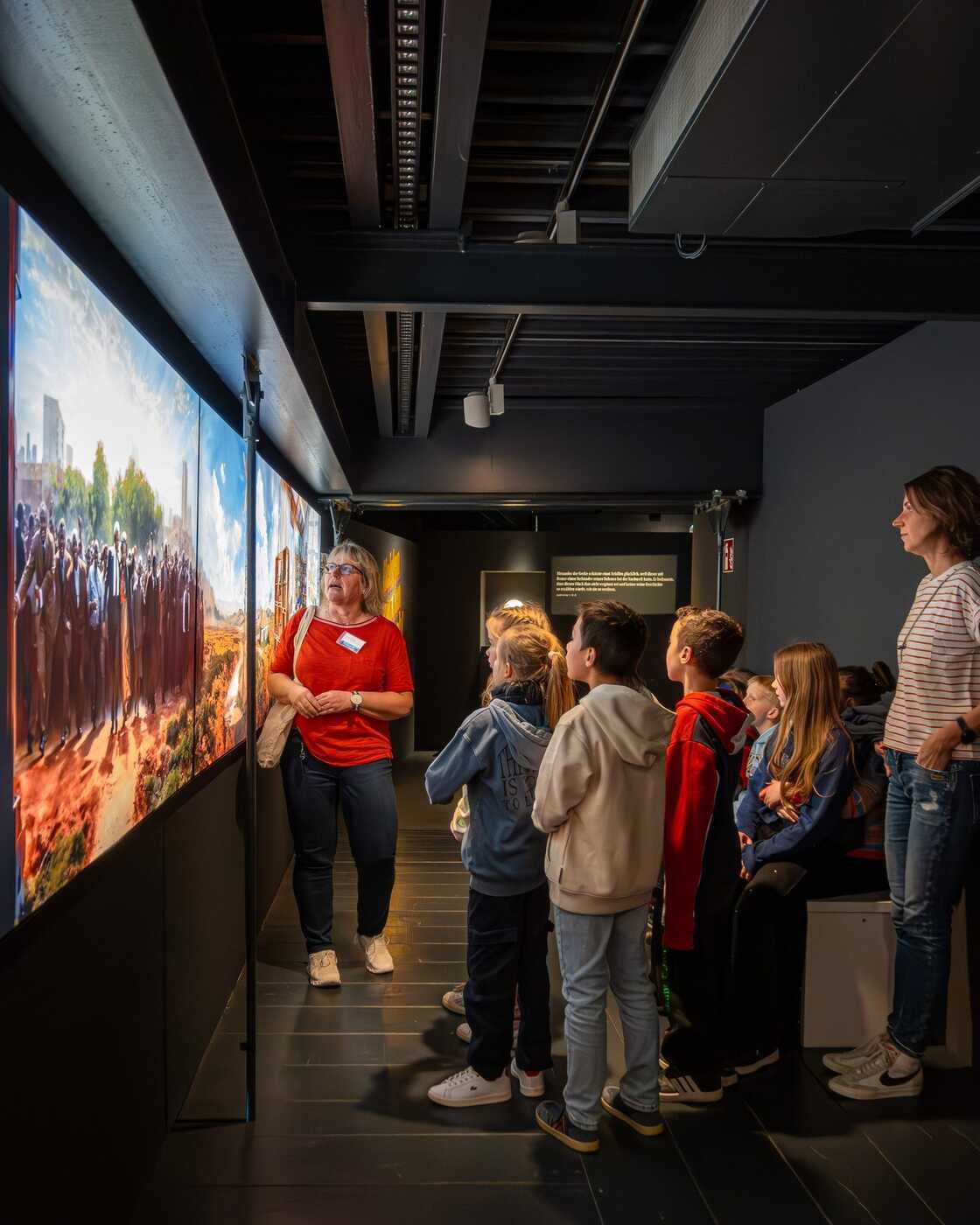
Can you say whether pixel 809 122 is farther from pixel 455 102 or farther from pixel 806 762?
pixel 806 762

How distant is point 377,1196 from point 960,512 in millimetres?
2410

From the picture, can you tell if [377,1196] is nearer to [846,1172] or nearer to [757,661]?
[846,1172]

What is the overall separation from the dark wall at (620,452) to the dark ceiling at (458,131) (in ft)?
6.55

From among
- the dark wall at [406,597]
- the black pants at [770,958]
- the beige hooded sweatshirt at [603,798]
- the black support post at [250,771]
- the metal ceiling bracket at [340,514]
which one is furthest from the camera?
the dark wall at [406,597]

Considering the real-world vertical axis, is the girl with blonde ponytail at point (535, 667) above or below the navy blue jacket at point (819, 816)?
above

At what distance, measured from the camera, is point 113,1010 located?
214cm

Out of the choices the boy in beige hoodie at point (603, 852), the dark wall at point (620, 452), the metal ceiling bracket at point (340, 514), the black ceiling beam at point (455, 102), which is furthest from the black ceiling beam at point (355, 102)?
the metal ceiling bracket at point (340, 514)

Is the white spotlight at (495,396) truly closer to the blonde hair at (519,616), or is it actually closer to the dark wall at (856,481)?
the dark wall at (856,481)

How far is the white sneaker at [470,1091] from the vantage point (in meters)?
2.82

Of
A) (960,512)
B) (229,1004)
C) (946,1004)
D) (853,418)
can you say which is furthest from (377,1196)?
(853,418)

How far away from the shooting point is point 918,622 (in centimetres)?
291

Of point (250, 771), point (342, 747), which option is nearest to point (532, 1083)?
point (250, 771)

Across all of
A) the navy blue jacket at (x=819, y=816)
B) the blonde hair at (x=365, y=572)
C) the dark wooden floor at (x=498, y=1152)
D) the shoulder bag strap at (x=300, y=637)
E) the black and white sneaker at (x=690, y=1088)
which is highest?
the blonde hair at (x=365, y=572)

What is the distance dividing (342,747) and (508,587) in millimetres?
7157
